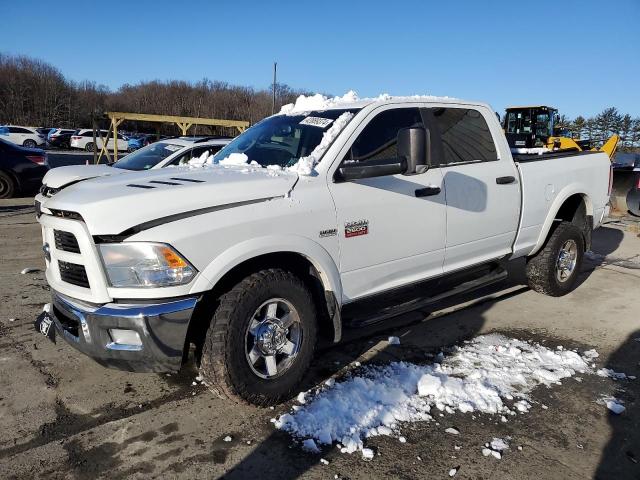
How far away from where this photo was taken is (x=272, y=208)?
10.3 feet

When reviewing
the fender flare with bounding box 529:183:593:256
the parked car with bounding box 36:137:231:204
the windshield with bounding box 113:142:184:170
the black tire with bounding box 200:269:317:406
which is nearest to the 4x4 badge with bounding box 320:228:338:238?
the black tire with bounding box 200:269:317:406

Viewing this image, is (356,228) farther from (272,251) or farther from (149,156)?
(149,156)

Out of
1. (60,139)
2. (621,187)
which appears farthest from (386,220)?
(60,139)


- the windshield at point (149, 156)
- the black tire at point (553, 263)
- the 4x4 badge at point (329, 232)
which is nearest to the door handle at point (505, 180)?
the black tire at point (553, 263)

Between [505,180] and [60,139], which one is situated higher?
[60,139]

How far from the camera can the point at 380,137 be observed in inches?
152

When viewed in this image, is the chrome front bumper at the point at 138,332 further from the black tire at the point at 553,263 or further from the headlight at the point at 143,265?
the black tire at the point at 553,263

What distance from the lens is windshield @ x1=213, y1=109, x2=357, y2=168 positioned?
3785 millimetres

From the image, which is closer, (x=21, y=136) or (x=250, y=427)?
(x=250, y=427)

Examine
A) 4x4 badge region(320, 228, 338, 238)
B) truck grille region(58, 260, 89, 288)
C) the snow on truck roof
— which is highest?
the snow on truck roof

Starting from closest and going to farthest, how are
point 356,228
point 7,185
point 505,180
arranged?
point 356,228 → point 505,180 → point 7,185

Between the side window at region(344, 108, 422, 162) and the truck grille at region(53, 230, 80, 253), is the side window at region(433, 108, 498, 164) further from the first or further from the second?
the truck grille at region(53, 230, 80, 253)

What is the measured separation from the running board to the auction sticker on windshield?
1367mm

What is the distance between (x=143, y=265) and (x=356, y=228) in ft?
4.73
